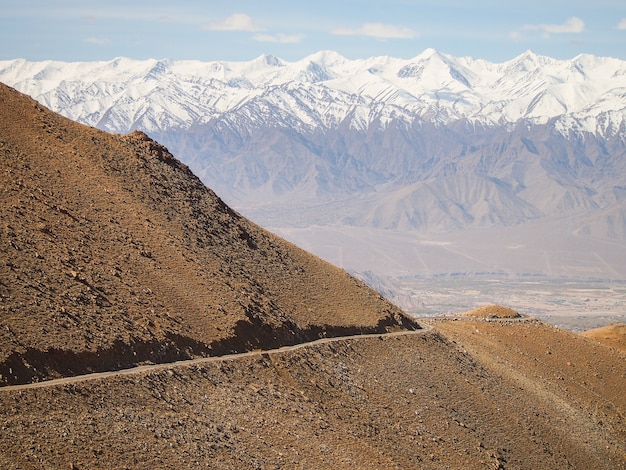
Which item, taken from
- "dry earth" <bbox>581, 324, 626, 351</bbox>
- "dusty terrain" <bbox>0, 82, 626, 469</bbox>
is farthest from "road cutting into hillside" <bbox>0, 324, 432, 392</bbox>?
"dry earth" <bbox>581, 324, 626, 351</bbox>

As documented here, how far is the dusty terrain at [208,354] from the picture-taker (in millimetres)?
34625

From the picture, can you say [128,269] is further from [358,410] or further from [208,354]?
[358,410]

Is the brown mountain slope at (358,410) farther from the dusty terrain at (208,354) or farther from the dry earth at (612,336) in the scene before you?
the dry earth at (612,336)

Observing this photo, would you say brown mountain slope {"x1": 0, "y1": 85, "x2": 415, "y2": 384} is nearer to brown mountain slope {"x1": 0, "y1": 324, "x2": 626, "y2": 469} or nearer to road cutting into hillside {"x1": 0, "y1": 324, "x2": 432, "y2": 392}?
road cutting into hillside {"x1": 0, "y1": 324, "x2": 432, "y2": 392}

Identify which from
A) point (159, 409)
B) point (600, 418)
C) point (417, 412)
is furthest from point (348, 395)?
point (600, 418)

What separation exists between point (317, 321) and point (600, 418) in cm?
1904

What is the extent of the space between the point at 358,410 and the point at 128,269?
467 inches

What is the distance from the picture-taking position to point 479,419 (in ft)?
165

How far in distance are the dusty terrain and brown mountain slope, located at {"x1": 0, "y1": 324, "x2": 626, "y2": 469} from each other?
99 millimetres

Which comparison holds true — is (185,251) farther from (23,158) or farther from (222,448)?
(222,448)

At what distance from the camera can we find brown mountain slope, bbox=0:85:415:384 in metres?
37.4

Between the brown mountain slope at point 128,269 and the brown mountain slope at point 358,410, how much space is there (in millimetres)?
1792

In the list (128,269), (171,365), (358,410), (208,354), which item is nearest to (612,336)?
(358,410)

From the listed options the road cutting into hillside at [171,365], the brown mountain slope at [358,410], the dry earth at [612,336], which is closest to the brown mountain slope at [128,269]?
the road cutting into hillside at [171,365]
